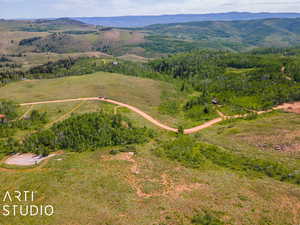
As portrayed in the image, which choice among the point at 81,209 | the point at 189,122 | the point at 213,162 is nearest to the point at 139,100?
the point at 189,122

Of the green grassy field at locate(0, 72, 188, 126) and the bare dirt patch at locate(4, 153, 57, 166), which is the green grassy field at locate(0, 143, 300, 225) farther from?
the green grassy field at locate(0, 72, 188, 126)

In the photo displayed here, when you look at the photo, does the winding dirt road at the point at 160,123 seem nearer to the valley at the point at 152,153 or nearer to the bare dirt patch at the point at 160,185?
the valley at the point at 152,153

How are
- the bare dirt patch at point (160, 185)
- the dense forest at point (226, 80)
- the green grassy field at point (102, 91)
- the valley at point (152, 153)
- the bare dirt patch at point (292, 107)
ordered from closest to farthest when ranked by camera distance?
the valley at point (152, 153) → the bare dirt patch at point (160, 185) → the bare dirt patch at point (292, 107) → the green grassy field at point (102, 91) → the dense forest at point (226, 80)

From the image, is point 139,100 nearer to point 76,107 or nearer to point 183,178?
point 76,107

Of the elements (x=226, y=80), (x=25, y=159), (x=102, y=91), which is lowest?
(x=25, y=159)

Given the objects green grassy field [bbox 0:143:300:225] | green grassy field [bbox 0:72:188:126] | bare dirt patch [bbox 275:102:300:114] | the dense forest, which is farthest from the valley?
the dense forest

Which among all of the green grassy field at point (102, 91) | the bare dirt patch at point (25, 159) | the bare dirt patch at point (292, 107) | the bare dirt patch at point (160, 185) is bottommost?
the bare dirt patch at point (25, 159)

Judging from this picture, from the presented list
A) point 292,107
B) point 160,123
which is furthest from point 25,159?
point 292,107

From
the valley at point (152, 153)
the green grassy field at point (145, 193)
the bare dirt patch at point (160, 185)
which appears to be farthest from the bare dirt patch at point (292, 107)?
the bare dirt patch at point (160, 185)

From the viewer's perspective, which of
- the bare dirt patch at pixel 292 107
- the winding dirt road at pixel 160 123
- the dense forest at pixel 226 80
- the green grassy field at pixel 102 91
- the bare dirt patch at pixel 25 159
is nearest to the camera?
the bare dirt patch at pixel 25 159

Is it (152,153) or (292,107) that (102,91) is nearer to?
(152,153)

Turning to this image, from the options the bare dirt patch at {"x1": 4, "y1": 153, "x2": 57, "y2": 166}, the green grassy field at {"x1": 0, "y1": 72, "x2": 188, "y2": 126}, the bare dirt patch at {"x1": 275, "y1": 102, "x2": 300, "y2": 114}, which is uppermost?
the green grassy field at {"x1": 0, "y1": 72, "x2": 188, "y2": 126}
